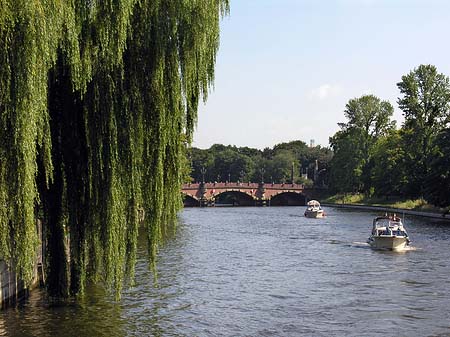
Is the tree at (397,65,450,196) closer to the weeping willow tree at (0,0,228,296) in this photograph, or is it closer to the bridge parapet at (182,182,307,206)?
the bridge parapet at (182,182,307,206)

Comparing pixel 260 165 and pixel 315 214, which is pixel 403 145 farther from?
pixel 260 165

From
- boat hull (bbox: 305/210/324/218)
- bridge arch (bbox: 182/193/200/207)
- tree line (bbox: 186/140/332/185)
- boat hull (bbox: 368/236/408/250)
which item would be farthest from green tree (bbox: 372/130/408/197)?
tree line (bbox: 186/140/332/185)

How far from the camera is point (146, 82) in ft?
57.0

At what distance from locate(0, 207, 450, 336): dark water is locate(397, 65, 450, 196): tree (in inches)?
1881

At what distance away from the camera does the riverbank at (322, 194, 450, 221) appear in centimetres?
7706

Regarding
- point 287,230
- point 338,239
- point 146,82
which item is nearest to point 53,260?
point 146,82

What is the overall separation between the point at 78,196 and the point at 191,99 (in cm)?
414

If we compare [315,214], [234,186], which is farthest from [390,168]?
[234,186]

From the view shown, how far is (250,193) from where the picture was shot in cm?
13800

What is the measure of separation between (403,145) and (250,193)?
45723mm

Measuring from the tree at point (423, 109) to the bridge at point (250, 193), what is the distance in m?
47.3

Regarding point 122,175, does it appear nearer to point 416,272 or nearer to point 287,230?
point 416,272

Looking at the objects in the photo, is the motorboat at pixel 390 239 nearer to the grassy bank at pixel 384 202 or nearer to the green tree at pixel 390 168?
the grassy bank at pixel 384 202

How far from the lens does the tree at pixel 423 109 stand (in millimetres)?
89125
